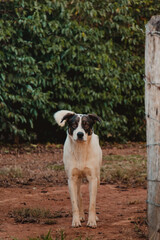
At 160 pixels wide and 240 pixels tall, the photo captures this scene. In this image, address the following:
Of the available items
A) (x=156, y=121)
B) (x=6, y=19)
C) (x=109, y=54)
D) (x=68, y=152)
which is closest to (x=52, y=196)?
(x=68, y=152)

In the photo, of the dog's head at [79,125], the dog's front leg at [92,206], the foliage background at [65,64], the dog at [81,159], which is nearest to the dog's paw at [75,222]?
the dog at [81,159]

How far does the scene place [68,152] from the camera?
534cm

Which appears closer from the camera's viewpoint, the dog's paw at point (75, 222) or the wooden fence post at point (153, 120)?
the wooden fence post at point (153, 120)

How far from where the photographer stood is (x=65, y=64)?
39.8 ft

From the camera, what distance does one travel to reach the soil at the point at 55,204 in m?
4.73

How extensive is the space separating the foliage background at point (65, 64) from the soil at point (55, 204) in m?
1.91

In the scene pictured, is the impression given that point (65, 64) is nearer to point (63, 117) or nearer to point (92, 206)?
point (63, 117)

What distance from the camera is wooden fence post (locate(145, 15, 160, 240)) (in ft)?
13.4

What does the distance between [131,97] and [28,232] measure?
386 inches

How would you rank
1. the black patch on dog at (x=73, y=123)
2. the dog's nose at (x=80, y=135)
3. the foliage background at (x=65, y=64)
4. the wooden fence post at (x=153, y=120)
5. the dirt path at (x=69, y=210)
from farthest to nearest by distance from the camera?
the foliage background at (x=65, y=64), the black patch on dog at (x=73, y=123), the dog's nose at (x=80, y=135), the dirt path at (x=69, y=210), the wooden fence post at (x=153, y=120)

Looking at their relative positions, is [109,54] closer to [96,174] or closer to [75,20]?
[75,20]

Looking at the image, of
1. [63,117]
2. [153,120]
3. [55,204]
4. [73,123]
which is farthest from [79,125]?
[55,204]

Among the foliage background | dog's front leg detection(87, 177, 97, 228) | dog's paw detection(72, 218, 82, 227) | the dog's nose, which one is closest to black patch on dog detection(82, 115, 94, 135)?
the dog's nose

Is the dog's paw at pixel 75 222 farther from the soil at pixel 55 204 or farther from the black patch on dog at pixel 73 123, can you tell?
the black patch on dog at pixel 73 123
